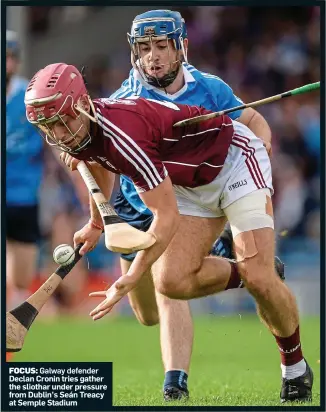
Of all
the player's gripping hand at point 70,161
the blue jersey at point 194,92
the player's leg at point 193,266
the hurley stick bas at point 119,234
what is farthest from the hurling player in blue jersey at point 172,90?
the hurley stick bas at point 119,234

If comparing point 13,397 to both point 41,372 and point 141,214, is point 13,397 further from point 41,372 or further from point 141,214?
point 141,214

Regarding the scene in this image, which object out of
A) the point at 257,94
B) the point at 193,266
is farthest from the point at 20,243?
the point at 257,94

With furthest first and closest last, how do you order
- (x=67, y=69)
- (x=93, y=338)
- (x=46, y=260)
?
(x=46, y=260) → (x=93, y=338) → (x=67, y=69)

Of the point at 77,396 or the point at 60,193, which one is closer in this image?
the point at 77,396

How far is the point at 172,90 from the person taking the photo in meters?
6.92

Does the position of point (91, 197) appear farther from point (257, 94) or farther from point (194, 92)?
point (257, 94)

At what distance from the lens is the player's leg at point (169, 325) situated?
22.4 ft

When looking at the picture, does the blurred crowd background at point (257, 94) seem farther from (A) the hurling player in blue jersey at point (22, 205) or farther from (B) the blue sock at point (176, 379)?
Answer: (B) the blue sock at point (176, 379)

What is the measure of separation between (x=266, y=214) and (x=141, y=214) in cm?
103

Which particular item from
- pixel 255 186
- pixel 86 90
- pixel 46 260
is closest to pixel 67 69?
pixel 86 90

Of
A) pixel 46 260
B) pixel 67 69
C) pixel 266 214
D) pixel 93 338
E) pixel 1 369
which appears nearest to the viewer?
pixel 67 69

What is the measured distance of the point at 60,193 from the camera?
14.9 meters

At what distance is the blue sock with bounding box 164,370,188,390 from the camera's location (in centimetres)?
679

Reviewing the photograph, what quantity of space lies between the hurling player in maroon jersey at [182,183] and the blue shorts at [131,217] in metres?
0.33
